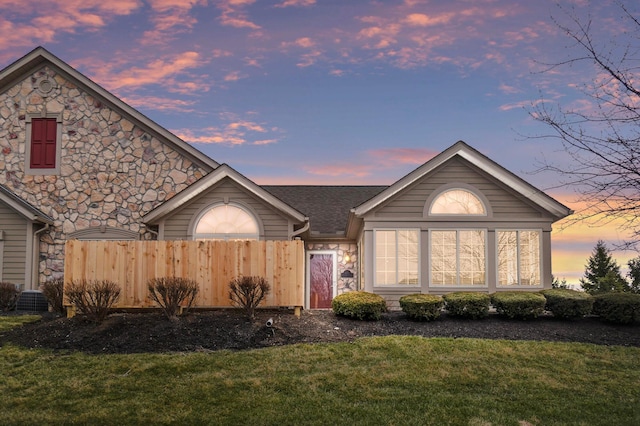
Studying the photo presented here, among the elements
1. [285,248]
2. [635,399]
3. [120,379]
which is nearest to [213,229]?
[285,248]

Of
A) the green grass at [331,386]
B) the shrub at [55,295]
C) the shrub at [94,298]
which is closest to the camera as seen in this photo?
the green grass at [331,386]

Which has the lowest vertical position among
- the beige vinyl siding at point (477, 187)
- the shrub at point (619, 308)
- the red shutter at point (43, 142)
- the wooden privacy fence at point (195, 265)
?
the shrub at point (619, 308)

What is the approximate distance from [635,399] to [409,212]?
8.31 m

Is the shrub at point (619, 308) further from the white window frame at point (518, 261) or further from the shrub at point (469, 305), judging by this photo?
the shrub at point (469, 305)

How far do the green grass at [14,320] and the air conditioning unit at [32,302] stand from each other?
168cm

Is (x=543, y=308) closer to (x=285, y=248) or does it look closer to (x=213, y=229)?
(x=285, y=248)

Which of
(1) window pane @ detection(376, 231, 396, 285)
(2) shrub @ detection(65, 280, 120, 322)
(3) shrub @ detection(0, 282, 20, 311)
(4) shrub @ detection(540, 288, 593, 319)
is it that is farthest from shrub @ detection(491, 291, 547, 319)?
(3) shrub @ detection(0, 282, 20, 311)

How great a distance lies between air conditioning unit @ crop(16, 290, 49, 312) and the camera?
55.8ft

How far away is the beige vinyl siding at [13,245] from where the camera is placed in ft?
61.2

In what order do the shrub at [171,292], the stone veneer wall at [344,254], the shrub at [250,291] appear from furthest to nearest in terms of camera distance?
the stone veneer wall at [344,254] < the shrub at [250,291] < the shrub at [171,292]

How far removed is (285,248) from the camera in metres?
15.0

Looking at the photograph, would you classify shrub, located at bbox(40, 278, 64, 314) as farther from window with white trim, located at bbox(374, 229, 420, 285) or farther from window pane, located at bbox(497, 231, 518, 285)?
window pane, located at bbox(497, 231, 518, 285)

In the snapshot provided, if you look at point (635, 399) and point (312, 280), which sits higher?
point (312, 280)

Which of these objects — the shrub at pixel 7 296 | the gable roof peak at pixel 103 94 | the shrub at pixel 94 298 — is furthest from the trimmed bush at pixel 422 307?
the shrub at pixel 7 296
